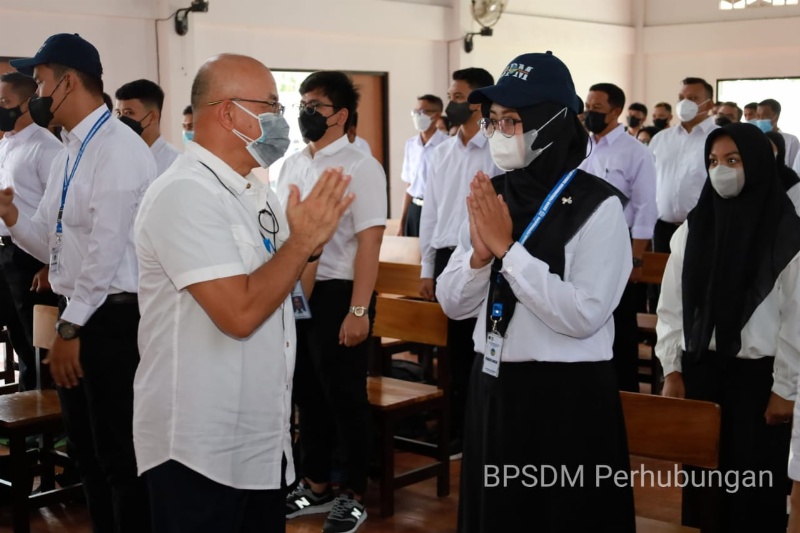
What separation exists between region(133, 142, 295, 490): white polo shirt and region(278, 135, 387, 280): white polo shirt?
138 centimetres

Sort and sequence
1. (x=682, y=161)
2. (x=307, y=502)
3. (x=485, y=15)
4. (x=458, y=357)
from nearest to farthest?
(x=307, y=502), (x=458, y=357), (x=682, y=161), (x=485, y=15)

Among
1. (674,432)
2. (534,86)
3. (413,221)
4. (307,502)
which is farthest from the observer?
(413,221)

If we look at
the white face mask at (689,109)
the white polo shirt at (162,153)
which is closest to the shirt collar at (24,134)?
the white polo shirt at (162,153)

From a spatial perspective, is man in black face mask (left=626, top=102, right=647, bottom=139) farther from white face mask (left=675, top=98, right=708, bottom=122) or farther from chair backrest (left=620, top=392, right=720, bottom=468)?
chair backrest (left=620, top=392, right=720, bottom=468)

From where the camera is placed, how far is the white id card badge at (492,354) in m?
2.23

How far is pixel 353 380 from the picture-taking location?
351 cm

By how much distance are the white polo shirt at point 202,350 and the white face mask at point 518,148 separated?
25.5 inches

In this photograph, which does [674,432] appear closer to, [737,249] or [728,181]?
[737,249]

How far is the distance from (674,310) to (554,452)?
39.0 inches

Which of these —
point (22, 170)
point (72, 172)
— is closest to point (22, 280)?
point (22, 170)

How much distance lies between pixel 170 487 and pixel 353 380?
60.9 inches

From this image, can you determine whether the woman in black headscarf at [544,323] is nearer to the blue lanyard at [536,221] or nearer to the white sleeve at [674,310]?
the blue lanyard at [536,221]

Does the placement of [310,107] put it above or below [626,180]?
above

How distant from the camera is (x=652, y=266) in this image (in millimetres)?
5176
